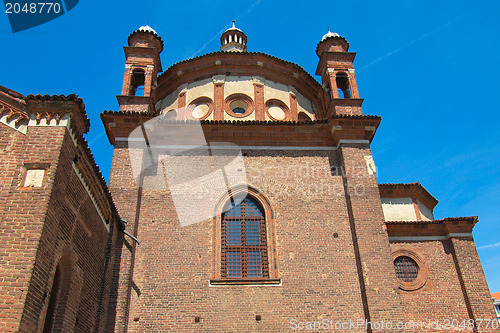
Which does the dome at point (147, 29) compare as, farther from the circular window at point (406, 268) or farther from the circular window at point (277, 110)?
the circular window at point (406, 268)

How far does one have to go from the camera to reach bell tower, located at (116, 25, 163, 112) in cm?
1505

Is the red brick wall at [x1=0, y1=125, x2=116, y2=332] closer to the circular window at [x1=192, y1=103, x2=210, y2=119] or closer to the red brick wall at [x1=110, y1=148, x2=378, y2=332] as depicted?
the red brick wall at [x1=110, y1=148, x2=378, y2=332]

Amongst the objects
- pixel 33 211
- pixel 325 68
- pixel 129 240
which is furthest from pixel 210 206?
pixel 325 68

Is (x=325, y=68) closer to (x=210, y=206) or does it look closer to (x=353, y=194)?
(x=353, y=194)

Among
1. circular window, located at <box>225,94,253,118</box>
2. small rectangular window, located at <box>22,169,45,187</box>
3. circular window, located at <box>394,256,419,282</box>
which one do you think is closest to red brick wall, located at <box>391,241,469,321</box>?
circular window, located at <box>394,256,419,282</box>

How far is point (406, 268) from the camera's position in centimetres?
1566

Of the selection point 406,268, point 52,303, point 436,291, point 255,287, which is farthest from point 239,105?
point 52,303

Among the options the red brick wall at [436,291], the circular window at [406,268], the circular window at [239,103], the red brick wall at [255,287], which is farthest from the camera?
the circular window at [239,103]

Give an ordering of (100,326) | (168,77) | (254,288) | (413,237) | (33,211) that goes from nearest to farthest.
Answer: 1. (33,211)
2. (100,326)
3. (254,288)
4. (413,237)
5. (168,77)

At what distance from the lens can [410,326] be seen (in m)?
14.4

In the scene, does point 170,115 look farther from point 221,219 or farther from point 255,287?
point 255,287

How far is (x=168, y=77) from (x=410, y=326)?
13.2 metres

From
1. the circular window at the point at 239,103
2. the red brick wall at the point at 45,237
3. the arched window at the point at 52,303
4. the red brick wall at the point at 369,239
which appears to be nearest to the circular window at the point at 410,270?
the red brick wall at the point at 369,239

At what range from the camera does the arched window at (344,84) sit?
16622 mm
